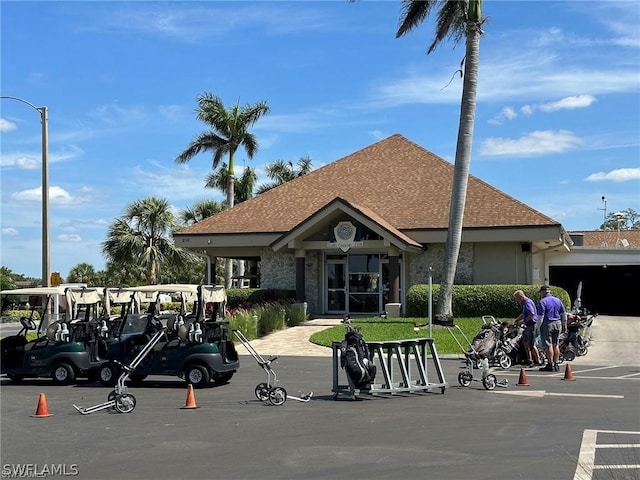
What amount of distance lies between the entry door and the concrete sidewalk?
203cm

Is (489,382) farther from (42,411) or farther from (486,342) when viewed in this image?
(42,411)

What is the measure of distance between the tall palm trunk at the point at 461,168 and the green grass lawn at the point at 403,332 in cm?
89

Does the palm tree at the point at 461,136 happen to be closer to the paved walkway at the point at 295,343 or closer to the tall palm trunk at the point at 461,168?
the tall palm trunk at the point at 461,168

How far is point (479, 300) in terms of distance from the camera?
2758 centimetres

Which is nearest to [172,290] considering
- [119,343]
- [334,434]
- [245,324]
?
[119,343]

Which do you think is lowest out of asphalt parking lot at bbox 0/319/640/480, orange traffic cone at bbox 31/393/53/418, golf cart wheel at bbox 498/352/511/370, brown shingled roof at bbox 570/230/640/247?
asphalt parking lot at bbox 0/319/640/480

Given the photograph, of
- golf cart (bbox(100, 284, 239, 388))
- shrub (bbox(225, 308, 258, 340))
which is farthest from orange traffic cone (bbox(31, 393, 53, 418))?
shrub (bbox(225, 308, 258, 340))

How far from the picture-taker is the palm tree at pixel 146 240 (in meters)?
39.2

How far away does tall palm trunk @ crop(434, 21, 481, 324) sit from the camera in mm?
25266

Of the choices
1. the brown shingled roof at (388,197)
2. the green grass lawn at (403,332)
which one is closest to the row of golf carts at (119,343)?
the green grass lawn at (403,332)

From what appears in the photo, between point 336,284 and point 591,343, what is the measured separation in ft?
38.5

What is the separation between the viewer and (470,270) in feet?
99.9

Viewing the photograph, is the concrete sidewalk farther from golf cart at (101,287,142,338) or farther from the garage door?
the garage door

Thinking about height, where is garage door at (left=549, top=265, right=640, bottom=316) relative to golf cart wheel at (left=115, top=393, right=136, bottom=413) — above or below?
above
